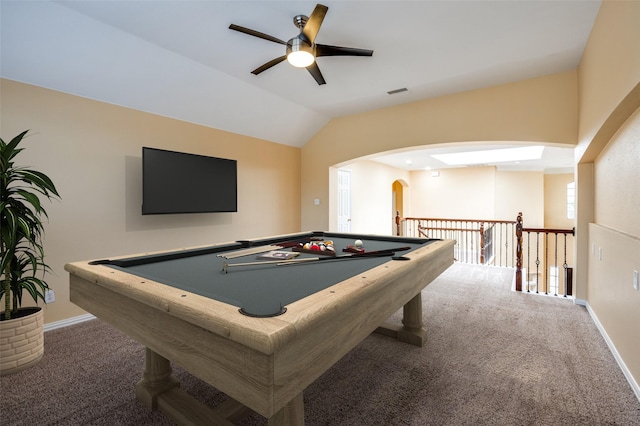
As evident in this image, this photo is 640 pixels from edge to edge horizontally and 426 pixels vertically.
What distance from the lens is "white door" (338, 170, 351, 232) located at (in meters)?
6.62

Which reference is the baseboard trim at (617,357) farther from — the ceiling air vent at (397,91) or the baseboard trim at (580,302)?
the ceiling air vent at (397,91)

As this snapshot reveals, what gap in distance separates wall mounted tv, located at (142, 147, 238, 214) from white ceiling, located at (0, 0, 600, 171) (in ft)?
2.03

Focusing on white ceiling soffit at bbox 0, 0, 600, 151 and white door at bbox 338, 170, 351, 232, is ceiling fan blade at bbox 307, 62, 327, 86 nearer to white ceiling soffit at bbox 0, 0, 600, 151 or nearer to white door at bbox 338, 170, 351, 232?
white ceiling soffit at bbox 0, 0, 600, 151

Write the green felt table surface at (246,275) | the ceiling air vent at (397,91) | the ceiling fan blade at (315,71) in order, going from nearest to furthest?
the green felt table surface at (246,275) < the ceiling fan blade at (315,71) < the ceiling air vent at (397,91)

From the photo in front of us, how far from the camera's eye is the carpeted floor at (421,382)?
166 centimetres

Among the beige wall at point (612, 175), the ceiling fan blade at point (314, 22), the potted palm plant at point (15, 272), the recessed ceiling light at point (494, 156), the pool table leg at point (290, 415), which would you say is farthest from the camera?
the recessed ceiling light at point (494, 156)

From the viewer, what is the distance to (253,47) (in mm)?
2982

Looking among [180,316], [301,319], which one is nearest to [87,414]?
[180,316]

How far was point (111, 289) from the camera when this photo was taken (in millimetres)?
1352

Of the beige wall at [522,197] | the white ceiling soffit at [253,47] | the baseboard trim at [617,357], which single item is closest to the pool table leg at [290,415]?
the baseboard trim at [617,357]

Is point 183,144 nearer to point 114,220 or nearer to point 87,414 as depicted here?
point 114,220

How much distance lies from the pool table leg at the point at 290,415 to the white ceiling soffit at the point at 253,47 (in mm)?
2686

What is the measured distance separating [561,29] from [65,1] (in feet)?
13.9

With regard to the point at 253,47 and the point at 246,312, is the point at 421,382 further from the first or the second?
the point at 253,47
